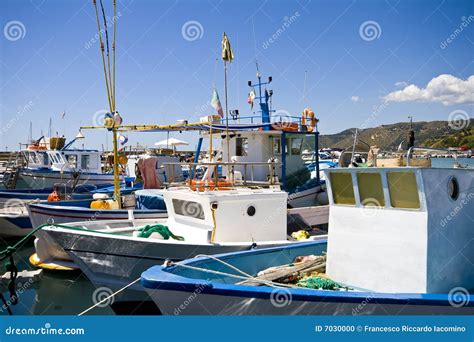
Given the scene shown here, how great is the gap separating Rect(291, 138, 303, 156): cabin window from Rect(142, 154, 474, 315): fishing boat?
739 centimetres

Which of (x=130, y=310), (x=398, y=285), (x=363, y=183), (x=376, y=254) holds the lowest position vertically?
(x=130, y=310)

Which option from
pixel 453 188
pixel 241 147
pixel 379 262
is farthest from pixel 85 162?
pixel 453 188

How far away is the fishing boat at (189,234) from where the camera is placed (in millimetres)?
8617

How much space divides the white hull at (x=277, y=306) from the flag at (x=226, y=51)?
648 cm

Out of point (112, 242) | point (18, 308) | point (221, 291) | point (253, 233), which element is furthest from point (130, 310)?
point (221, 291)

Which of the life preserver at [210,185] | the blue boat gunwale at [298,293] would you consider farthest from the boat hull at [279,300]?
the life preserver at [210,185]

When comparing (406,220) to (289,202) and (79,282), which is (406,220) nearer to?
(289,202)

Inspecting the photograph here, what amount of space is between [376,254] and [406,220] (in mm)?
637

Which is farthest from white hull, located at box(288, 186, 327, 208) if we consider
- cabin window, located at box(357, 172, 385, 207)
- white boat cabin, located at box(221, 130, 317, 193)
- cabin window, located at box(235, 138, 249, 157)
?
cabin window, located at box(357, 172, 385, 207)

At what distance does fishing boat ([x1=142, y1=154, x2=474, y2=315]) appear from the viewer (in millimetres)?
5297

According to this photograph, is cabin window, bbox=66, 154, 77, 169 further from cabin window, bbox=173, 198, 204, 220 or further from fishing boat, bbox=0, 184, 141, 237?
cabin window, bbox=173, 198, 204, 220

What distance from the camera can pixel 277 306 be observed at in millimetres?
5480

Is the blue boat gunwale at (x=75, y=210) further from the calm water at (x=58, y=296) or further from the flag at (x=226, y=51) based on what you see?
the flag at (x=226, y=51)

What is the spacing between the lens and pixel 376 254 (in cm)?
576
